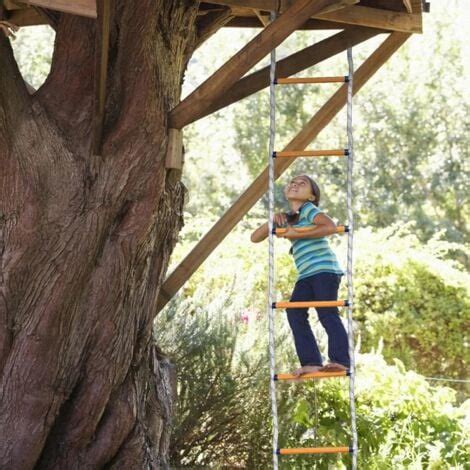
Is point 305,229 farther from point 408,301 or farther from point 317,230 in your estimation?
point 408,301

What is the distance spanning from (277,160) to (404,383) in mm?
2455

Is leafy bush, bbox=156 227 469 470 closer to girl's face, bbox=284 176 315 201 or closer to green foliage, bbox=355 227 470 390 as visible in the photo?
girl's face, bbox=284 176 315 201

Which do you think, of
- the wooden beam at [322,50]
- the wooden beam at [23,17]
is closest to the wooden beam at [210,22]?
the wooden beam at [322,50]

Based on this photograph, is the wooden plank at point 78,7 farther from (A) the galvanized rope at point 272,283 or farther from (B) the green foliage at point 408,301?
(B) the green foliage at point 408,301

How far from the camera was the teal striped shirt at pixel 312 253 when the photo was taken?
18.2 ft

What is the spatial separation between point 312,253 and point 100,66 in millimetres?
1517

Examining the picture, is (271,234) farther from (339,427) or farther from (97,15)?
(339,427)

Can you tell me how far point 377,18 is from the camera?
238 inches

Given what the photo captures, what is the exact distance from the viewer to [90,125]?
5.41 metres

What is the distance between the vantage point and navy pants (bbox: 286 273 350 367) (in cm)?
550

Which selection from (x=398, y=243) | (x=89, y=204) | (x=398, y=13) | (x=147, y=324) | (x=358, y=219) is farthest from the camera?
(x=358, y=219)

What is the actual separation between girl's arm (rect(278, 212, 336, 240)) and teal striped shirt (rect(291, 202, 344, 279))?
6 cm

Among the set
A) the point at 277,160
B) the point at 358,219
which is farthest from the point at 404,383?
the point at 358,219

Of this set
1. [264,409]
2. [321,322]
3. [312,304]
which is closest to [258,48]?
[312,304]
